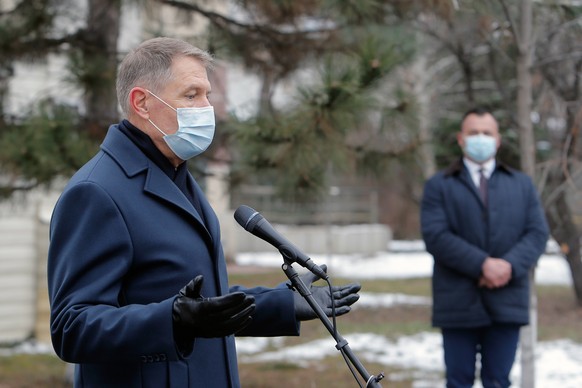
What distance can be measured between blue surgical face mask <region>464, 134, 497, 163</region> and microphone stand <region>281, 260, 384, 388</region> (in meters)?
2.98

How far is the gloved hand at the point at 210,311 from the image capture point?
6.88 feet

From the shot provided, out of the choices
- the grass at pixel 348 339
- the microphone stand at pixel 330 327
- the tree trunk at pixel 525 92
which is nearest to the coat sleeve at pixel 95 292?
the microphone stand at pixel 330 327

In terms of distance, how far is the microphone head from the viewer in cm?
255

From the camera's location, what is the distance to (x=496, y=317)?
504cm

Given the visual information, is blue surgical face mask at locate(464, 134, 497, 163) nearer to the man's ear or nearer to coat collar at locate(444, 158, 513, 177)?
coat collar at locate(444, 158, 513, 177)

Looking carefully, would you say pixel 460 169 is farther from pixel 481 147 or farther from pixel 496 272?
pixel 496 272

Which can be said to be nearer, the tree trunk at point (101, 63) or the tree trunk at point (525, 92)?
the tree trunk at point (525, 92)

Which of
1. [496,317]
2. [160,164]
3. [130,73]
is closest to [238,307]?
[160,164]

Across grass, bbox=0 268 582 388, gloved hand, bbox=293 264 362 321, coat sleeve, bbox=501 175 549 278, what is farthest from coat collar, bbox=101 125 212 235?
grass, bbox=0 268 582 388

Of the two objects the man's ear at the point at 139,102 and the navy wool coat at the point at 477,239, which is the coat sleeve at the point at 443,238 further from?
the man's ear at the point at 139,102

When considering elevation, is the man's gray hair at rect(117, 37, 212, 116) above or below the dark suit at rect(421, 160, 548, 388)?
above

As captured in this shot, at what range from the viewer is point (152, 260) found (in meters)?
2.37

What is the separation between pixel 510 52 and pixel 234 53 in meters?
2.64

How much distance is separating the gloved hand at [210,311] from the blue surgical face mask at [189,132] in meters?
0.55
